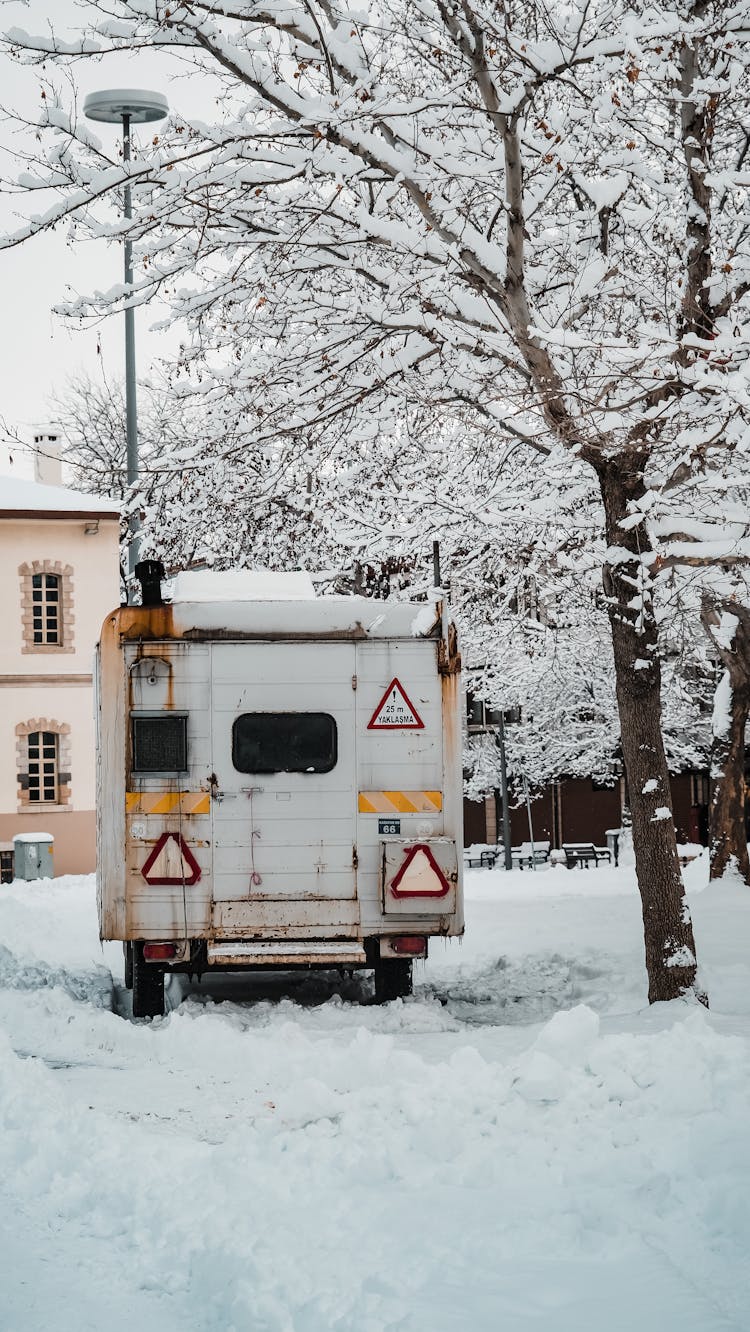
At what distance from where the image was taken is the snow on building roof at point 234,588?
34.6ft

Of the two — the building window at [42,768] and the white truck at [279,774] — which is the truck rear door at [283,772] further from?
the building window at [42,768]

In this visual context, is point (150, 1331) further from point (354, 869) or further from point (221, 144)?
point (221, 144)

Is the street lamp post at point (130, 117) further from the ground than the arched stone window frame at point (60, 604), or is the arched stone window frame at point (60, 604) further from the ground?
the street lamp post at point (130, 117)

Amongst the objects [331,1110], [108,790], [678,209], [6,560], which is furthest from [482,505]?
[6,560]

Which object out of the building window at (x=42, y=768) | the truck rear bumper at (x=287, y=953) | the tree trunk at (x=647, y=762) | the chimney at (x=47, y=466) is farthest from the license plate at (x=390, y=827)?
the chimney at (x=47, y=466)

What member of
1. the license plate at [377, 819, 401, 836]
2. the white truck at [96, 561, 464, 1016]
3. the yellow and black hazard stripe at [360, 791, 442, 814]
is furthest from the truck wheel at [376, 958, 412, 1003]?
the yellow and black hazard stripe at [360, 791, 442, 814]

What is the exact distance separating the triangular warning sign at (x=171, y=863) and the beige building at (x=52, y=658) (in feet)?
72.3

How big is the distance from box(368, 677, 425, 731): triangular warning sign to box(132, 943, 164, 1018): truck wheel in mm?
2279

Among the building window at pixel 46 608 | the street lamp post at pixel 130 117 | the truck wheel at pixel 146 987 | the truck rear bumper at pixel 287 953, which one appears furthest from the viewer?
the building window at pixel 46 608

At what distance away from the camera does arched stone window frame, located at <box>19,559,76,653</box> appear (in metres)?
31.9

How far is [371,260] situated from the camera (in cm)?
1083

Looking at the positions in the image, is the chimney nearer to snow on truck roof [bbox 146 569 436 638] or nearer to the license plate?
snow on truck roof [bbox 146 569 436 638]

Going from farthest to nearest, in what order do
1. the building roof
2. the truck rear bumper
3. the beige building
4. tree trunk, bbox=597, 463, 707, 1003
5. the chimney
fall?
the chimney → the beige building → the building roof → the truck rear bumper → tree trunk, bbox=597, 463, 707, 1003

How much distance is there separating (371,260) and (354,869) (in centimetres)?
438
